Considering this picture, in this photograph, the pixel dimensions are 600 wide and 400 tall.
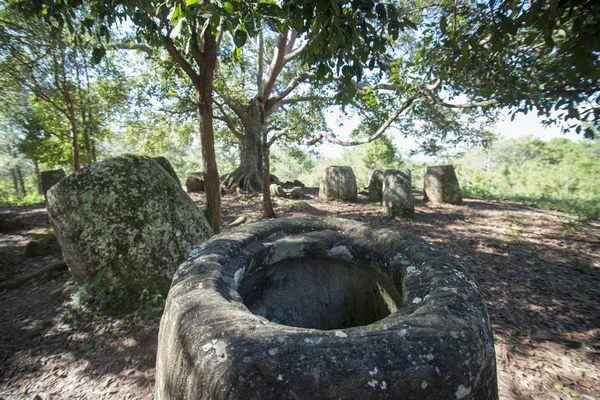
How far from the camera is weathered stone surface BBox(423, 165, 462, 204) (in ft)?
29.0

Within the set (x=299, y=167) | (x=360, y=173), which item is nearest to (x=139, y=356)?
(x=360, y=173)

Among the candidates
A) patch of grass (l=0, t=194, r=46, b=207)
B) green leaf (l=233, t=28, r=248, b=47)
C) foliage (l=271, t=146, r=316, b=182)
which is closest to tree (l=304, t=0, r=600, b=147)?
green leaf (l=233, t=28, r=248, b=47)

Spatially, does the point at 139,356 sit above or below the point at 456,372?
below

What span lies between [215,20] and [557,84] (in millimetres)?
4446

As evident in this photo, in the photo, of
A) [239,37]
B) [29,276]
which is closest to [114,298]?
[29,276]

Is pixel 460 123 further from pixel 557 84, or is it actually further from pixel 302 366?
pixel 302 366

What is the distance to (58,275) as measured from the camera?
4.30 metres

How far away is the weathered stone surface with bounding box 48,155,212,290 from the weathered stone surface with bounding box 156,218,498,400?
2.05 m

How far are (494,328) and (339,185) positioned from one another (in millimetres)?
6728

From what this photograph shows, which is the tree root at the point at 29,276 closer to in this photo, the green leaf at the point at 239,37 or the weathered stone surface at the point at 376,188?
the green leaf at the point at 239,37

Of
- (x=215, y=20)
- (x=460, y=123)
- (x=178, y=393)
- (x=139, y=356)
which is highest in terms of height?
(x=460, y=123)

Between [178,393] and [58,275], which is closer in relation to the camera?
[178,393]

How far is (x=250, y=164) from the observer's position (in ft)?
37.3

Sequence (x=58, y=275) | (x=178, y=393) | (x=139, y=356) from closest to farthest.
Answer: (x=178, y=393), (x=139, y=356), (x=58, y=275)
